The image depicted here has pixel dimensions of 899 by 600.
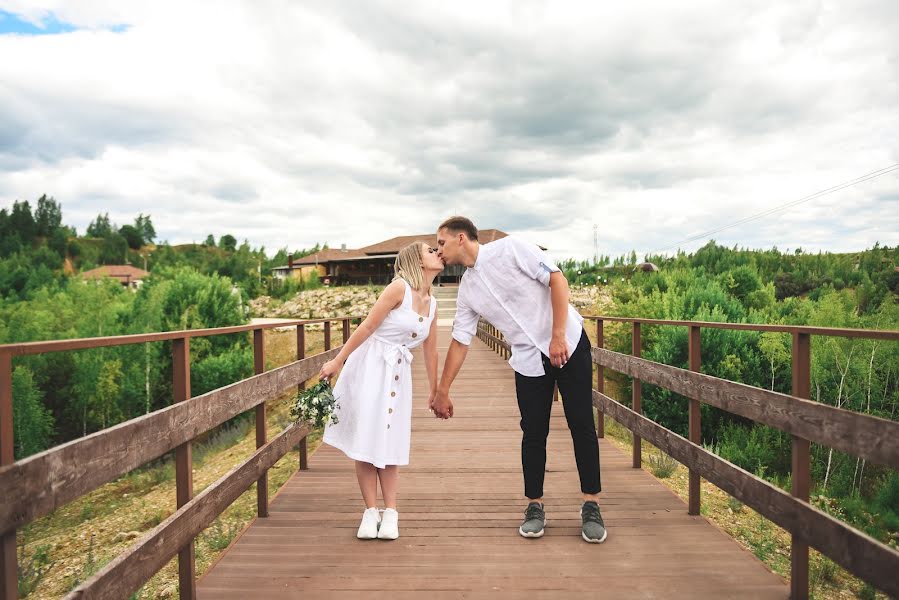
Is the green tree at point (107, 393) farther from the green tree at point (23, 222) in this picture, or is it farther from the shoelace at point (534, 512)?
the green tree at point (23, 222)

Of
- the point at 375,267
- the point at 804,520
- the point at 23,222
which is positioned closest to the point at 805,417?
the point at 804,520

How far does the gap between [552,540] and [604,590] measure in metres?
0.61

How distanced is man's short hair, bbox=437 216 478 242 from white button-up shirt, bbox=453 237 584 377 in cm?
11

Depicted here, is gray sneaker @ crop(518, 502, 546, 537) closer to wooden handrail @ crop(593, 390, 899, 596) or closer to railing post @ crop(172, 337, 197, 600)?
wooden handrail @ crop(593, 390, 899, 596)

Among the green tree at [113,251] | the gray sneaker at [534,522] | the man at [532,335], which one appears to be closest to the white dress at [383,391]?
the man at [532,335]

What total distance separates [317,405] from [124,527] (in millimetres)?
6962

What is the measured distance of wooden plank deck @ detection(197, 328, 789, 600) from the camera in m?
2.75

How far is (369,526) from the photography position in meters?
3.33

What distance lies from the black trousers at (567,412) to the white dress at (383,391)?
638mm

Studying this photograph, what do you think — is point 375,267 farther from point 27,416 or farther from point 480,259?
point 480,259

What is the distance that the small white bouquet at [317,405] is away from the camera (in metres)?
3.13

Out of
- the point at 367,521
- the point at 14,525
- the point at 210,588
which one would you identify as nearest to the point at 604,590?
the point at 367,521

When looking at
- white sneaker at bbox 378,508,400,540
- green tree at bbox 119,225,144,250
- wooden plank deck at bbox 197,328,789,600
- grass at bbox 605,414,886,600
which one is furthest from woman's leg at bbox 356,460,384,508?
green tree at bbox 119,225,144,250

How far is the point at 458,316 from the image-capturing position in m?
3.35
